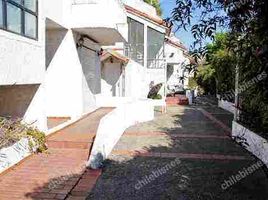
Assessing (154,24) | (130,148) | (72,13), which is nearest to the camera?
(130,148)

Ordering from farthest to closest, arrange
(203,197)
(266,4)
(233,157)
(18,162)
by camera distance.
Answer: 1. (233,157)
2. (18,162)
3. (203,197)
4. (266,4)

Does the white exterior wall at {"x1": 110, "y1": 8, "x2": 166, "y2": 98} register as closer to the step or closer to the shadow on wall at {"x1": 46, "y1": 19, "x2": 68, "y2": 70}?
the shadow on wall at {"x1": 46, "y1": 19, "x2": 68, "y2": 70}

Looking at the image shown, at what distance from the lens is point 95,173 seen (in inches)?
341

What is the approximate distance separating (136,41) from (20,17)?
2135 centimetres

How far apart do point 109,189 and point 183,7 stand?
16.0 ft

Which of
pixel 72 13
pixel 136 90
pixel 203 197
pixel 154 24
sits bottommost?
pixel 203 197

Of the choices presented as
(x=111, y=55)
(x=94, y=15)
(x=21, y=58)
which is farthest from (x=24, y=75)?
(x=111, y=55)

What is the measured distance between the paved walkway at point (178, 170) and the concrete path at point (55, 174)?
45 cm

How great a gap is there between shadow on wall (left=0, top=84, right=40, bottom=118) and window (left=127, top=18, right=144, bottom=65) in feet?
62.8

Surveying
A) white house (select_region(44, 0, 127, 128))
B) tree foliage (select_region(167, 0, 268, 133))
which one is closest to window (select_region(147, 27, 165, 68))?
white house (select_region(44, 0, 127, 128))

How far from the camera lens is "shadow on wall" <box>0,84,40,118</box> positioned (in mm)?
11164

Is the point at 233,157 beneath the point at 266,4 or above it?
beneath

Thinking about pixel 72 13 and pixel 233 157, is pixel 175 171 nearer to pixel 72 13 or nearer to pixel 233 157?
pixel 233 157

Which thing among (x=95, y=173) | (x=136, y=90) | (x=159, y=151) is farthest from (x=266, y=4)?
(x=136, y=90)
